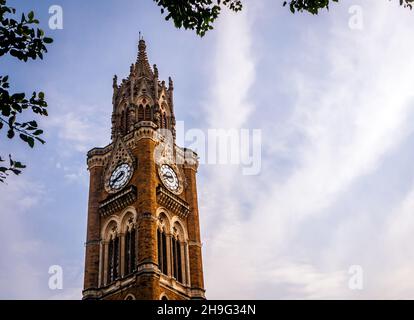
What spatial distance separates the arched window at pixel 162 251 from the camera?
42094 mm

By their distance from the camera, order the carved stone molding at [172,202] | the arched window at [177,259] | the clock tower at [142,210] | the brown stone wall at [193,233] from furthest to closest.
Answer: the carved stone molding at [172,202] → the brown stone wall at [193,233] → the arched window at [177,259] → the clock tower at [142,210]

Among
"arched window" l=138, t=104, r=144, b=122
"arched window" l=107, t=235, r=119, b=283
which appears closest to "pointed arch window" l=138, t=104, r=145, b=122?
"arched window" l=138, t=104, r=144, b=122

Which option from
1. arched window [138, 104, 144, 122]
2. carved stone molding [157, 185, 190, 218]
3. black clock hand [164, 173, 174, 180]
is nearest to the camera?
carved stone molding [157, 185, 190, 218]

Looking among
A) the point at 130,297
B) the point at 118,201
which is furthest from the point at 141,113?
the point at 130,297

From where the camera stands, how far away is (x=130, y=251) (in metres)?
42.5

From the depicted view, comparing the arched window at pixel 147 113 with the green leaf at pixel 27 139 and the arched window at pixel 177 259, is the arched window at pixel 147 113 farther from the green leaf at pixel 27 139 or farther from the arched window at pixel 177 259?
the green leaf at pixel 27 139

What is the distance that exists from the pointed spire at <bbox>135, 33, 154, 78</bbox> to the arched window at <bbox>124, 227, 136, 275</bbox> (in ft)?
59.8

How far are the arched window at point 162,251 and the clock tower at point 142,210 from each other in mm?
79

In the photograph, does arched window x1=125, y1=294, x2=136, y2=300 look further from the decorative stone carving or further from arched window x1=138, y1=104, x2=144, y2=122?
arched window x1=138, y1=104, x2=144, y2=122

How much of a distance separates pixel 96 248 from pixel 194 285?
837 cm

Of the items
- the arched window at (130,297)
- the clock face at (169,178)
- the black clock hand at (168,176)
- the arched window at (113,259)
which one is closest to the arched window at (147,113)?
the clock face at (169,178)

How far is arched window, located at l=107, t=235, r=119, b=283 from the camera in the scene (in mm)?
42594

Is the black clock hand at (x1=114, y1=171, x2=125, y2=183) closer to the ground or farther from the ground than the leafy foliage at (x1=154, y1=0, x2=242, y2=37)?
farther from the ground

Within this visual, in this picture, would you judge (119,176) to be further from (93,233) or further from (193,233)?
(193,233)
